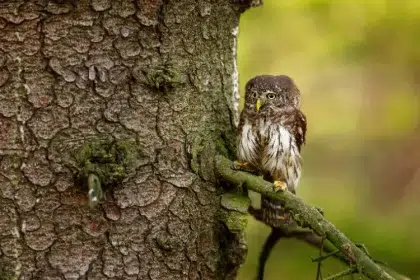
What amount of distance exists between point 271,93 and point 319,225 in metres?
0.93

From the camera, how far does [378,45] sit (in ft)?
14.4

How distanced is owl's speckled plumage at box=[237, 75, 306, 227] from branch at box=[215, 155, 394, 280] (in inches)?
17.8

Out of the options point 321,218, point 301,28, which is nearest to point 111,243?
point 321,218

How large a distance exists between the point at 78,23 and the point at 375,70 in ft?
10.1

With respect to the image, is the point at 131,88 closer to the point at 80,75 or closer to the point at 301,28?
the point at 80,75

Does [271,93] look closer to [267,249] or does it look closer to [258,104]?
[258,104]

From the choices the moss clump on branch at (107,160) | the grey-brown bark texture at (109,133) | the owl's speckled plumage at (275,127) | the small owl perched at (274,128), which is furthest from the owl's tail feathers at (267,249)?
the moss clump on branch at (107,160)

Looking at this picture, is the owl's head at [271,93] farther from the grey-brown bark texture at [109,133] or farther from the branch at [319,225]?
the branch at [319,225]

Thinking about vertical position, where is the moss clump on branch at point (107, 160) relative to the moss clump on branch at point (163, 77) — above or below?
below

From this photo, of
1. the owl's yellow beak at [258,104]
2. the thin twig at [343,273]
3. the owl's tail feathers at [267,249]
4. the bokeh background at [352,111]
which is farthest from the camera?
the bokeh background at [352,111]

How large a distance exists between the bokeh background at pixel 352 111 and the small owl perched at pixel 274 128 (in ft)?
2.08

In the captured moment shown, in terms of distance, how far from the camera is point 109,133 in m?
2.30

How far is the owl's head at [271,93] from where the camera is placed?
3.10m

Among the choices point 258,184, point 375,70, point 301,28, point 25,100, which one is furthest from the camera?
point 375,70
